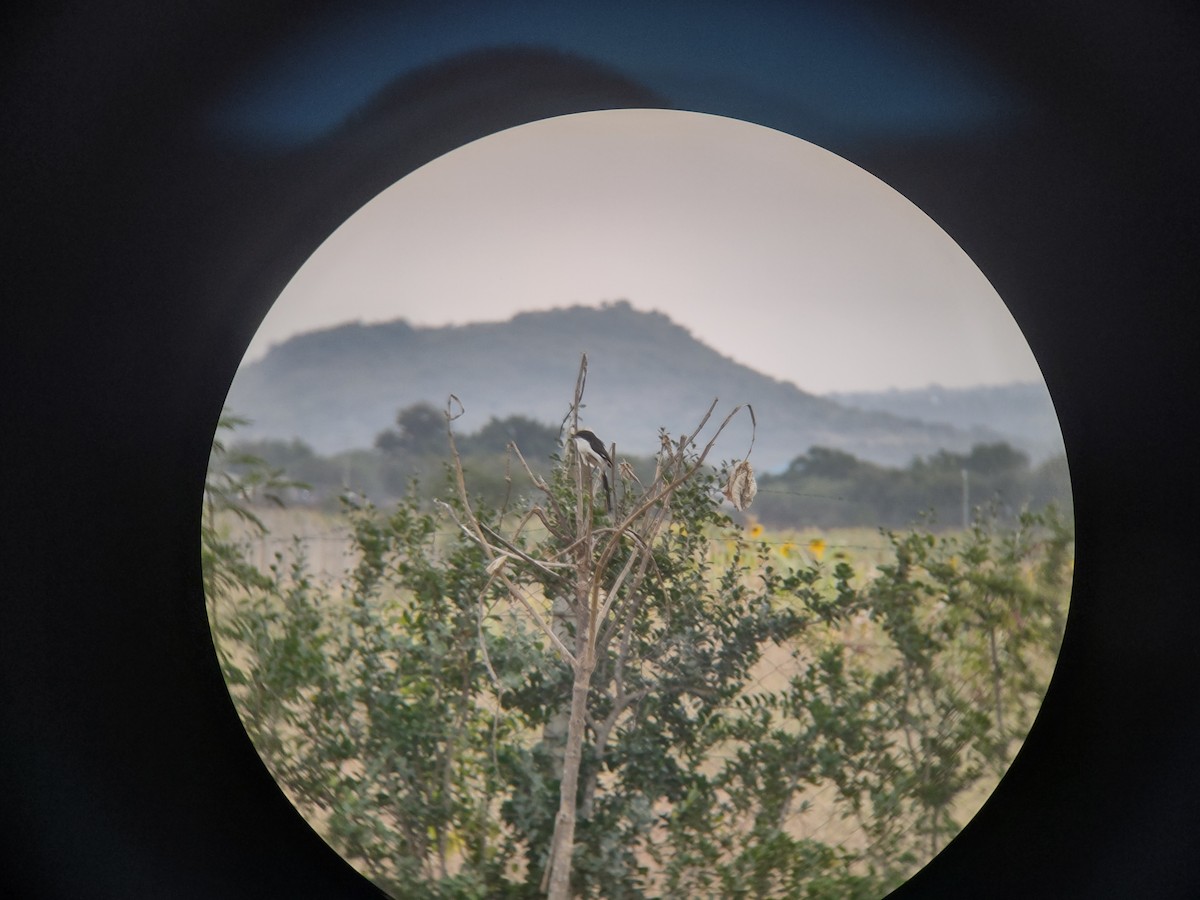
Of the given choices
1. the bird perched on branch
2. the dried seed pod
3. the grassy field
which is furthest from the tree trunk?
the dried seed pod

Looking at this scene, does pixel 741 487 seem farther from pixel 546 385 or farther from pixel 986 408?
pixel 986 408

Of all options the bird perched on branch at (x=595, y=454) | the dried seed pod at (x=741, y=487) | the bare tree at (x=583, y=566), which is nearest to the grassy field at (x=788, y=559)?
the dried seed pod at (x=741, y=487)

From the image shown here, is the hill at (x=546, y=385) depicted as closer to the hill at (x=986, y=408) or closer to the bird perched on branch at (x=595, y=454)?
the hill at (x=986, y=408)

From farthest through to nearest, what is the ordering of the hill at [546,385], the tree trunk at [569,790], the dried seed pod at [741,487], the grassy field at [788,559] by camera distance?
the hill at [546,385]
the grassy field at [788,559]
the dried seed pod at [741,487]
the tree trunk at [569,790]

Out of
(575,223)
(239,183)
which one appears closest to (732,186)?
(575,223)

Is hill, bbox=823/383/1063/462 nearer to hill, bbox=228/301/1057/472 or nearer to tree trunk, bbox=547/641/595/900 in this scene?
hill, bbox=228/301/1057/472

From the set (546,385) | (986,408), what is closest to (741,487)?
(546,385)

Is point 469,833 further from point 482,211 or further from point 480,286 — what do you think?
point 482,211

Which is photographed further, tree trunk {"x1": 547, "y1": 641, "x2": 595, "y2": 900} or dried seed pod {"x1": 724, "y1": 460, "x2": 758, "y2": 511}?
dried seed pod {"x1": 724, "y1": 460, "x2": 758, "y2": 511}
